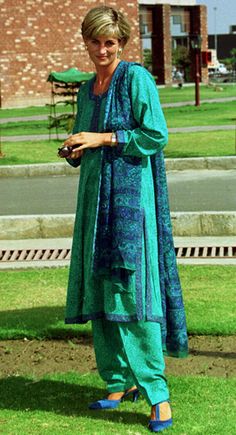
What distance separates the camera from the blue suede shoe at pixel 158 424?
479 centimetres

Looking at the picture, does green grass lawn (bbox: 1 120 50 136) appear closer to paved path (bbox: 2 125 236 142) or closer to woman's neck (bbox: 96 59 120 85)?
paved path (bbox: 2 125 236 142)

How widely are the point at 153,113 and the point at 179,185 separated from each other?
381 inches

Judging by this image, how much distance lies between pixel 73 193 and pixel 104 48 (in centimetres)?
933

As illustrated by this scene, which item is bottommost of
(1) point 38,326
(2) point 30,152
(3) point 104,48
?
(2) point 30,152

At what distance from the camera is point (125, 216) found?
479cm

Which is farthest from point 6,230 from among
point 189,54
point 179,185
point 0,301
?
point 189,54

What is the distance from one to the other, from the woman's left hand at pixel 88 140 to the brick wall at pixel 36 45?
138 feet

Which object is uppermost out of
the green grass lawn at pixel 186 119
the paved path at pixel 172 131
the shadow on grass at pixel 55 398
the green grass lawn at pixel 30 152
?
the shadow on grass at pixel 55 398

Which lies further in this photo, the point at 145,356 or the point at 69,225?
the point at 69,225

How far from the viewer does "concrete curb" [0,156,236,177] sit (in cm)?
1599

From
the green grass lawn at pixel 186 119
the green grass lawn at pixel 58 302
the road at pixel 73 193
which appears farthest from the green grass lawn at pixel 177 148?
the green grass lawn at pixel 58 302

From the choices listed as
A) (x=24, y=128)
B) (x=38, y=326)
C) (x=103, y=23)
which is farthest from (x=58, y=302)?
(x=24, y=128)

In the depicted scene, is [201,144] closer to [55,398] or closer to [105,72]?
[55,398]

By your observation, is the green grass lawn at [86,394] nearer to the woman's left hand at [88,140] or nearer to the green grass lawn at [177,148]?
the woman's left hand at [88,140]
